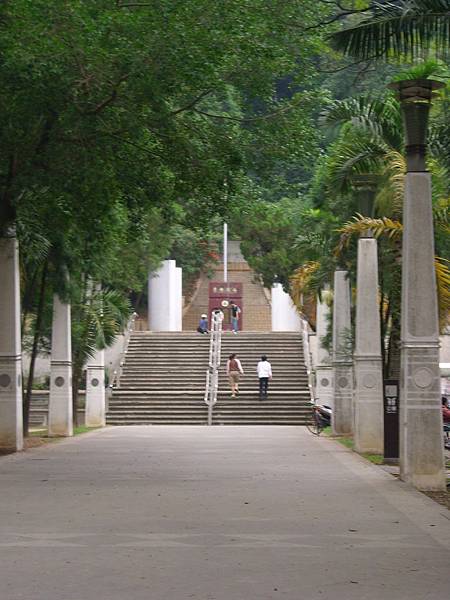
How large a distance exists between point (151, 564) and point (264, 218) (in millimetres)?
52852

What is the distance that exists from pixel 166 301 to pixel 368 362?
3856 centimetres

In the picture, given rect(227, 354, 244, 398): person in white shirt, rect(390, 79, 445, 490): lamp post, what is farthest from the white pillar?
rect(390, 79, 445, 490): lamp post

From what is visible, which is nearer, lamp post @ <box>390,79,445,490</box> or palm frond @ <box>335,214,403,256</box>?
lamp post @ <box>390,79,445,490</box>

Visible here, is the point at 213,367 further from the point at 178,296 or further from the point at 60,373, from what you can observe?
the point at 60,373

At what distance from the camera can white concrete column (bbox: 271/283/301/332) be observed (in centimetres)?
6066

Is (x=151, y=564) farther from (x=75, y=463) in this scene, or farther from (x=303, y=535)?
(x=75, y=463)

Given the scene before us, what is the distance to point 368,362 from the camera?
24.3 meters

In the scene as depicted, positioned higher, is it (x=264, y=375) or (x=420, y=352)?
(x=420, y=352)

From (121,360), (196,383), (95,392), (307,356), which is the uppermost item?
(307,356)

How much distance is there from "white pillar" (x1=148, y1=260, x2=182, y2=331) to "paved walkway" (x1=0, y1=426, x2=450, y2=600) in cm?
4047

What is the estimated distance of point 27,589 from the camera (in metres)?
8.71

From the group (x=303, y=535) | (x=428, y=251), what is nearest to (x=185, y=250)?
(x=428, y=251)

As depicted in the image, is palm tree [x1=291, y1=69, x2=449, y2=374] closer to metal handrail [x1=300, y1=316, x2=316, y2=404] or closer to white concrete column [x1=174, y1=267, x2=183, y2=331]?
metal handrail [x1=300, y1=316, x2=316, y2=404]

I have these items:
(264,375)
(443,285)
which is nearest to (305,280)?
(264,375)
